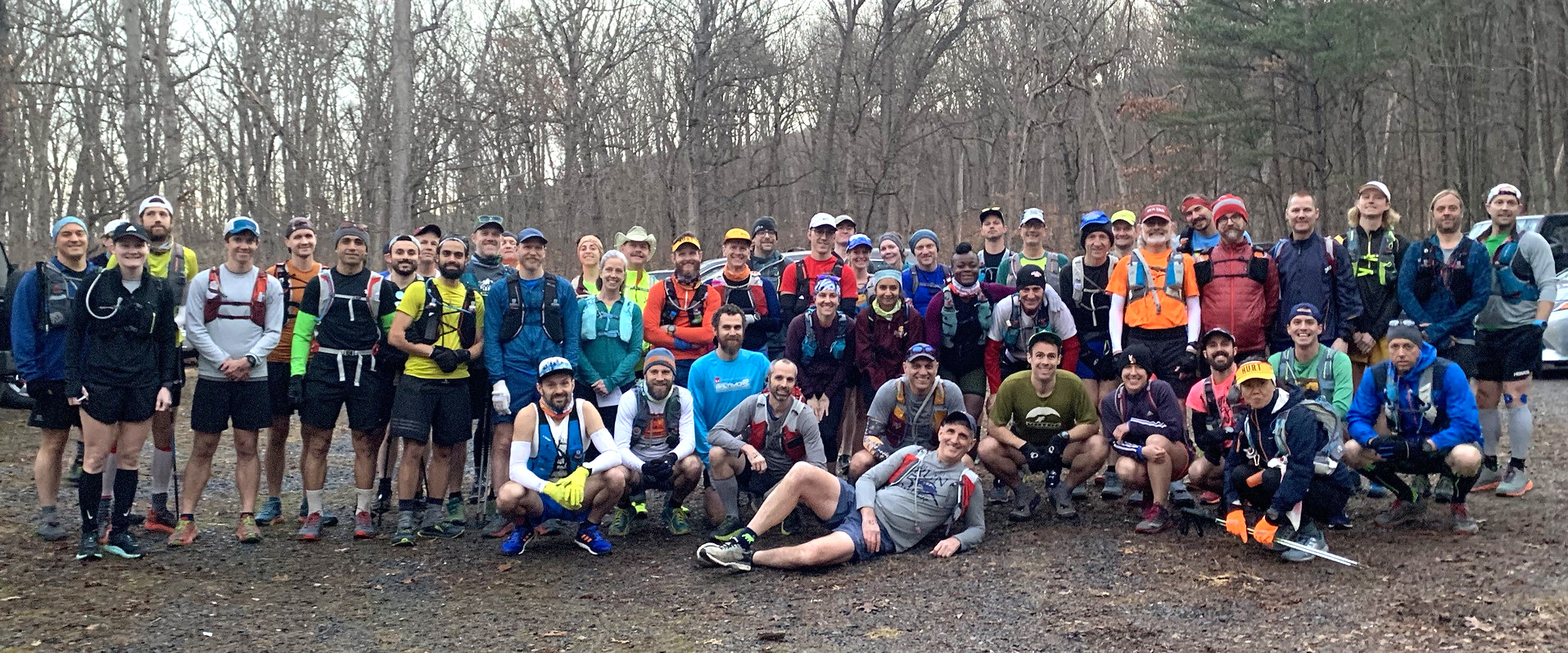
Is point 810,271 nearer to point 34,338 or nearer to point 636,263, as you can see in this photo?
point 636,263

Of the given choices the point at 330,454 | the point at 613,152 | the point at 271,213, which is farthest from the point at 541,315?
the point at 613,152

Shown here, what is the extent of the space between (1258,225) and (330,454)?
97.6 feet

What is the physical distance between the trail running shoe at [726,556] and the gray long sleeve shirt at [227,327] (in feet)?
9.90

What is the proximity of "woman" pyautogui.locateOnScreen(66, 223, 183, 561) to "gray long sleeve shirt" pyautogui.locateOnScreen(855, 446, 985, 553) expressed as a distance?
4.27 meters

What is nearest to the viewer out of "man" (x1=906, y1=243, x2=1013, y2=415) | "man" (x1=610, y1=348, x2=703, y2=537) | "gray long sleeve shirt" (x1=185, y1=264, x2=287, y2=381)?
"gray long sleeve shirt" (x1=185, y1=264, x2=287, y2=381)

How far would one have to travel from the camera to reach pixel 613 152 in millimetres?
33281

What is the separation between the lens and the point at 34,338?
23.4 ft

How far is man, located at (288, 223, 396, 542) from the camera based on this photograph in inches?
286

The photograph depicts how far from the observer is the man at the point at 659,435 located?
7.39 m

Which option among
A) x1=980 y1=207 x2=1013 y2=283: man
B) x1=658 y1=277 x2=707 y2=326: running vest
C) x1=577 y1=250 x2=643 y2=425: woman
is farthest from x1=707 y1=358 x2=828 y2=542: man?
x1=980 y1=207 x2=1013 y2=283: man

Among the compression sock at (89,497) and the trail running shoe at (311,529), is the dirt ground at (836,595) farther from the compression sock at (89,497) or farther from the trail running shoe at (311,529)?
the compression sock at (89,497)

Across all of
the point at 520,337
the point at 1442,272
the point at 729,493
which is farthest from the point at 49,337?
the point at 1442,272

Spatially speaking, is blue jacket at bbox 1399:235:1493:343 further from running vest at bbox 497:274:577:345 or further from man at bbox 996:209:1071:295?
running vest at bbox 497:274:577:345

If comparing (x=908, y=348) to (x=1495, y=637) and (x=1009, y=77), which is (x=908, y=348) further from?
(x=1009, y=77)
